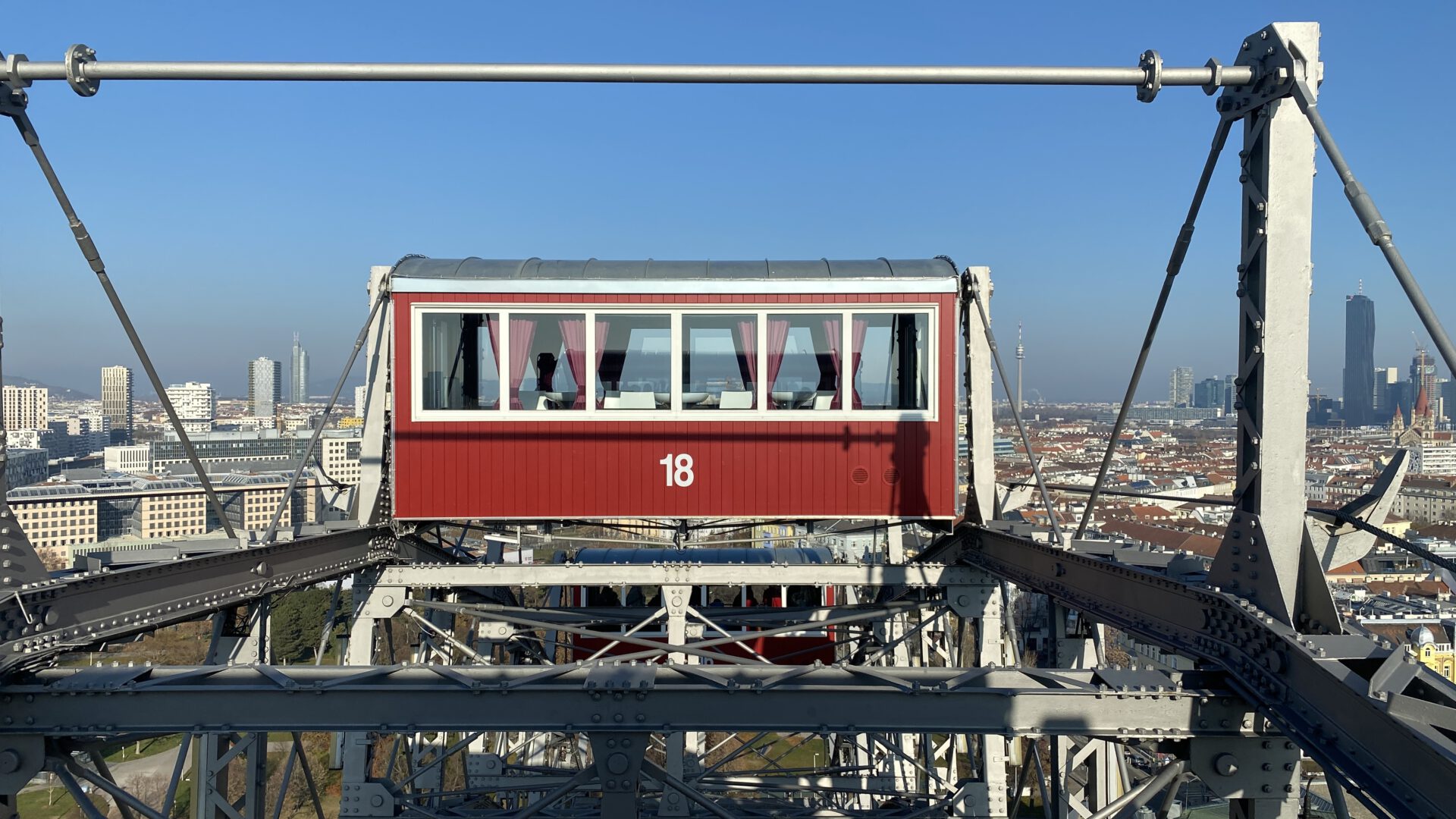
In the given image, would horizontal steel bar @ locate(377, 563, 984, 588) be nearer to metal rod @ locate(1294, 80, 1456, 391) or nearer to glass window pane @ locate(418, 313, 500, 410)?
glass window pane @ locate(418, 313, 500, 410)

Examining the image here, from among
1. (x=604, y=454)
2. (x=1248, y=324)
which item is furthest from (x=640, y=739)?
(x=604, y=454)

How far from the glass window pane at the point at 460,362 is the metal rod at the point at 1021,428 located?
501 cm

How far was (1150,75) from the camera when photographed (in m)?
5.30

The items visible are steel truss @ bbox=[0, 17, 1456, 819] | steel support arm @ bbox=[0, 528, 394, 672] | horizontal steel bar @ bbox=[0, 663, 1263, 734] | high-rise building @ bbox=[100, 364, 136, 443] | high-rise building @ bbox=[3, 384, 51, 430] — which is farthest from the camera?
high-rise building @ bbox=[100, 364, 136, 443]

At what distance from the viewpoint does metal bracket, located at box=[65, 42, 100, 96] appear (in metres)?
5.37

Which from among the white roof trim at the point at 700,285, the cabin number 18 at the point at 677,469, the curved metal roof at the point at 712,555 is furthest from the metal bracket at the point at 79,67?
the curved metal roof at the point at 712,555

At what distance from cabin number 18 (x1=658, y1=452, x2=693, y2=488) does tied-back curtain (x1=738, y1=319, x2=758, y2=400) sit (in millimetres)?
1051

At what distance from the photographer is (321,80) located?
17.5 feet

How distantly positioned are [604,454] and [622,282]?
5.93ft

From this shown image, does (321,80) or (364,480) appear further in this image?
Result: (364,480)

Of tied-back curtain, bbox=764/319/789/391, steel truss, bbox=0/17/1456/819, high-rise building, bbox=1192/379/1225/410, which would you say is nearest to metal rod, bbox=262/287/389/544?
steel truss, bbox=0/17/1456/819

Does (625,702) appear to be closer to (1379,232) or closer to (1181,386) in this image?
(1379,232)

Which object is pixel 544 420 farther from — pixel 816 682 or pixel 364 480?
pixel 816 682

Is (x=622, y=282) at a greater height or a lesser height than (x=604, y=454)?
greater
